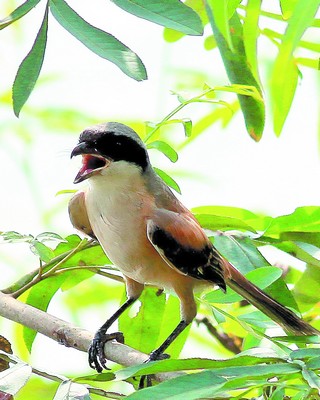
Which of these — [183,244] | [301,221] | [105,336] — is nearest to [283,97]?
[301,221]

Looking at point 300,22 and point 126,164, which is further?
point 126,164

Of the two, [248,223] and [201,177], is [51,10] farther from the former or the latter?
[201,177]

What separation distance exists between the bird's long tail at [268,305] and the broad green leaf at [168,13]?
604mm

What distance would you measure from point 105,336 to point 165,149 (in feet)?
1.27

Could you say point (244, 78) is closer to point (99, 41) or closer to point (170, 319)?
point (99, 41)

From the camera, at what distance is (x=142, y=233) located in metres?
1.50

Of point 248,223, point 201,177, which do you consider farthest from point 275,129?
point 201,177

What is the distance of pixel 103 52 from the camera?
1064 mm

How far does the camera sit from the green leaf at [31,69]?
1.13m

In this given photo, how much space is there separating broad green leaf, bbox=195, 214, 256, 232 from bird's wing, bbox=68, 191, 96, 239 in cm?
23

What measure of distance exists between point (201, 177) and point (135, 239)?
3.03ft

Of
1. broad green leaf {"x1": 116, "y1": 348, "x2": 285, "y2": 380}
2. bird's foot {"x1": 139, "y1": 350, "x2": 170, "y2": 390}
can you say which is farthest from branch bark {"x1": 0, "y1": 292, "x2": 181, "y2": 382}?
broad green leaf {"x1": 116, "y1": 348, "x2": 285, "y2": 380}

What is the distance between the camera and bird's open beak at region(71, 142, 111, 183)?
1383 mm

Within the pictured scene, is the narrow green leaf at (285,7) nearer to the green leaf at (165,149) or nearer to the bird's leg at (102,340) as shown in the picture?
the green leaf at (165,149)
